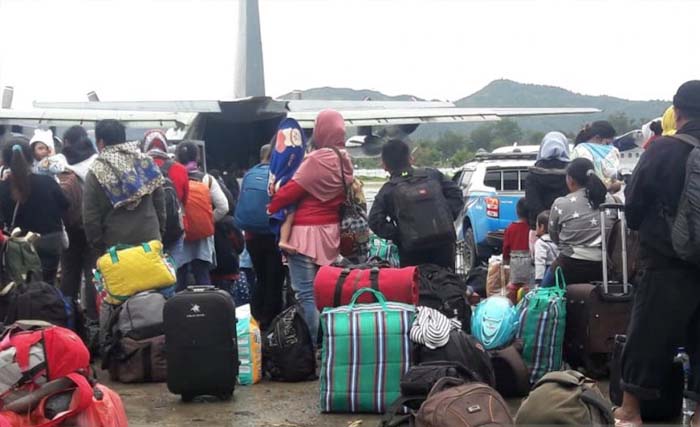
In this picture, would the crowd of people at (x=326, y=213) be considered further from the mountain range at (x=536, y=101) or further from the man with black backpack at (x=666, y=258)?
the mountain range at (x=536, y=101)

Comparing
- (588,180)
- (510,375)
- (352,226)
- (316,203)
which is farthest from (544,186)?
(510,375)

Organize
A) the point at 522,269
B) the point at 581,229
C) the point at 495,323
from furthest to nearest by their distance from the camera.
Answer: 1. the point at 522,269
2. the point at 581,229
3. the point at 495,323

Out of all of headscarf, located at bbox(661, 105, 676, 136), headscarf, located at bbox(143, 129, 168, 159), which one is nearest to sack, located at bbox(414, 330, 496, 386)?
headscarf, located at bbox(661, 105, 676, 136)

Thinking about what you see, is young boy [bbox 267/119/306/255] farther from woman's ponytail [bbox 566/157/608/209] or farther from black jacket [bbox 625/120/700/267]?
black jacket [bbox 625/120/700/267]

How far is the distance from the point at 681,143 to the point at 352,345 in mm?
2430

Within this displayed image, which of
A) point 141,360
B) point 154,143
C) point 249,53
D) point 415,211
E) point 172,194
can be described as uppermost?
point 249,53

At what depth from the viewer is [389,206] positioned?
7.91 meters

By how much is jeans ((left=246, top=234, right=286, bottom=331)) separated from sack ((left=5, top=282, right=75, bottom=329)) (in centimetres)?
176

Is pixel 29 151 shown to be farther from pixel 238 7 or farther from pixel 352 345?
pixel 238 7

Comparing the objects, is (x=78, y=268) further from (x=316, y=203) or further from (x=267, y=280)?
(x=316, y=203)

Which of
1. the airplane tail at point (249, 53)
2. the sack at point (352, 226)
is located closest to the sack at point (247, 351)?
the sack at point (352, 226)

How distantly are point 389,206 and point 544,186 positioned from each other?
2177 mm

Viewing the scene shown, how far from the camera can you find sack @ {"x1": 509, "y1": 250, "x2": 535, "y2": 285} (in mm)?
9891

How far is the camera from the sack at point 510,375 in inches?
277
